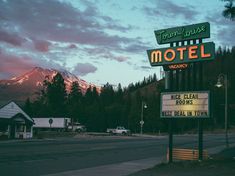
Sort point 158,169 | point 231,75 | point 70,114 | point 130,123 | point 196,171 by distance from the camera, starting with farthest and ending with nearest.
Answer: point 231,75, point 70,114, point 130,123, point 158,169, point 196,171

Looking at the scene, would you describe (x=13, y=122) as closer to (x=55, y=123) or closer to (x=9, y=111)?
(x=9, y=111)

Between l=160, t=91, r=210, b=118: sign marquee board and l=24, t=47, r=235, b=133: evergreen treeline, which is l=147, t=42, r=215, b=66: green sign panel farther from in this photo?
l=24, t=47, r=235, b=133: evergreen treeline

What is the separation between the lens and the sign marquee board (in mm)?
21250

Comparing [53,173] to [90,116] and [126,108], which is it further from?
[126,108]

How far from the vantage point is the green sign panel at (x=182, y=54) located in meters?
21.4

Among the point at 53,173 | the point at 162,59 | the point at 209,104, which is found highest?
the point at 162,59

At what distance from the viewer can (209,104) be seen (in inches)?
832

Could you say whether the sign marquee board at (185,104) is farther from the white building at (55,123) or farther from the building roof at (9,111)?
the white building at (55,123)

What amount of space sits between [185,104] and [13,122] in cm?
3700

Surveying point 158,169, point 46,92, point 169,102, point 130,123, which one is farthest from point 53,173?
point 46,92

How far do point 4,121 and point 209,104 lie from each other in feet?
122

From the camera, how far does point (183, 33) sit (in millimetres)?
22797

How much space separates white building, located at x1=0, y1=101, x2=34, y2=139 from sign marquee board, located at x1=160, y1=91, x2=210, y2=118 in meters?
34.5

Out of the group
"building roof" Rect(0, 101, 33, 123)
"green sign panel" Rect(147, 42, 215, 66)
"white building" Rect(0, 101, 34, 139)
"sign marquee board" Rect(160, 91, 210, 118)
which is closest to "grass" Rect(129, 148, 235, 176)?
"sign marquee board" Rect(160, 91, 210, 118)
